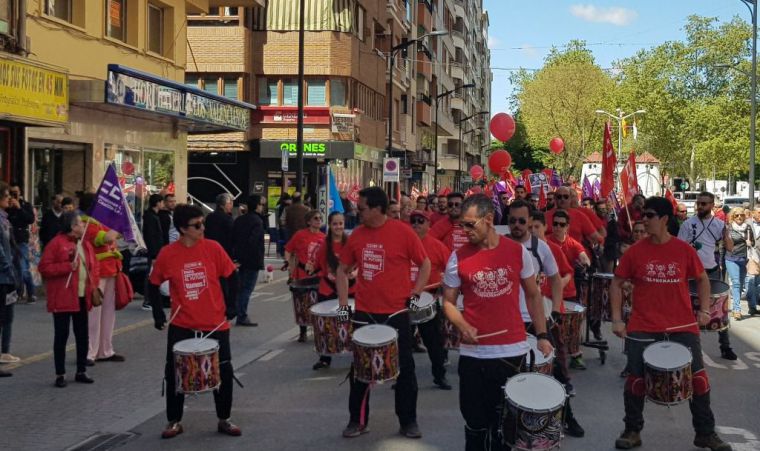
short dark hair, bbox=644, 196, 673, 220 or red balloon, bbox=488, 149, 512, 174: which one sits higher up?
red balloon, bbox=488, 149, 512, 174

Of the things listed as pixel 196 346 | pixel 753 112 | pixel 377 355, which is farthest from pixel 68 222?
pixel 753 112

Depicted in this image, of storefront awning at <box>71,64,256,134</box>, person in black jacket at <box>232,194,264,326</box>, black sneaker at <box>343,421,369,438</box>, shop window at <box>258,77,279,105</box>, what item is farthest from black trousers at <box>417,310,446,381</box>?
shop window at <box>258,77,279,105</box>

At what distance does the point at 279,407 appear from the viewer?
9.02 metres

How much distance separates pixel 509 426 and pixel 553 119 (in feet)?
250

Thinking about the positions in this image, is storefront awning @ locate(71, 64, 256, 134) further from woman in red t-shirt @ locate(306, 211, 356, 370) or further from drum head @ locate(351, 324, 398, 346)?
drum head @ locate(351, 324, 398, 346)

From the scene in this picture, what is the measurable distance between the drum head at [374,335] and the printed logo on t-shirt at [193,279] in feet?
3.87

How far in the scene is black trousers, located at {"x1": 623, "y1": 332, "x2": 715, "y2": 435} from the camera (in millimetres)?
7383

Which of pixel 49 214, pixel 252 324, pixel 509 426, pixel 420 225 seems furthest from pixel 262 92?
pixel 509 426

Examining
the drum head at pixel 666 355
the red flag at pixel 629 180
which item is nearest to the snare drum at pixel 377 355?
the drum head at pixel 666 355

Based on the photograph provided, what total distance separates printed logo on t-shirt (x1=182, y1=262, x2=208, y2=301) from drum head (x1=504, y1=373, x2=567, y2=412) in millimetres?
2863

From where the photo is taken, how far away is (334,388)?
32.7 feet

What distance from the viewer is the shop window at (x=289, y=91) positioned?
136 feet

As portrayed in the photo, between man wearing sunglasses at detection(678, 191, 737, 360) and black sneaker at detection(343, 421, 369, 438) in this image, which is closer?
black sneaker at detection(343, 421, 369, 438)

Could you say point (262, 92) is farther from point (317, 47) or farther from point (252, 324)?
point (252, 324)
